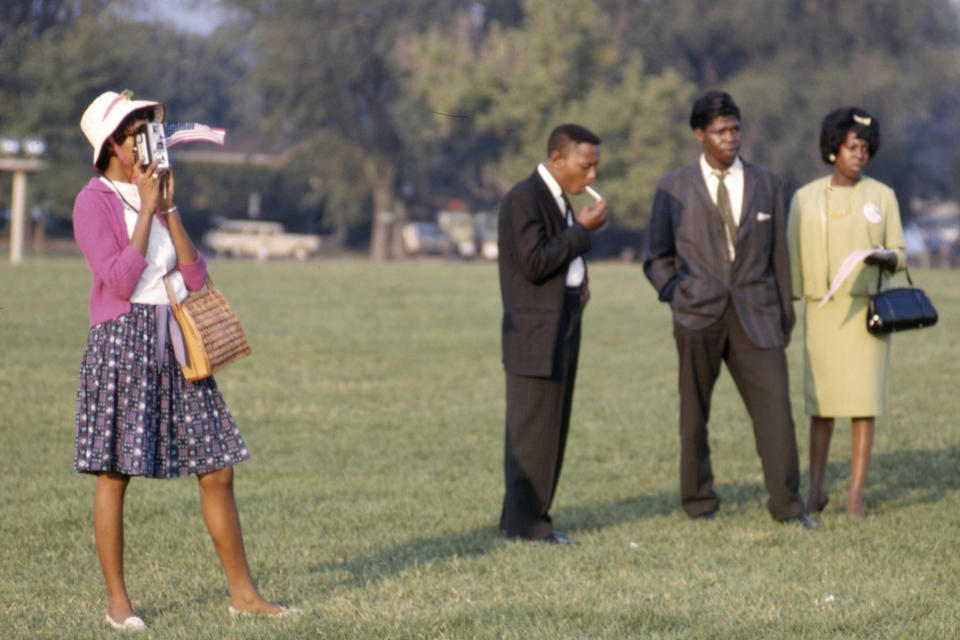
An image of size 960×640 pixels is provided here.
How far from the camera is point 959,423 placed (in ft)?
35.4

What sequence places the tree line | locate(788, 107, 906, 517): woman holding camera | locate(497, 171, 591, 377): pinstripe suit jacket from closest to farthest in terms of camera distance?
locate(497, 171, 591, 377): pinstripe suit jacket
locate(788, 107, 906, 517): woman holding camera
the tree line

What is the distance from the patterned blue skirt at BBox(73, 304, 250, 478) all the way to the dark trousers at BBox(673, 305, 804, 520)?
293cm

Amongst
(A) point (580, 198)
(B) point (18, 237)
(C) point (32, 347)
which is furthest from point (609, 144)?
(C) point (32, 347)

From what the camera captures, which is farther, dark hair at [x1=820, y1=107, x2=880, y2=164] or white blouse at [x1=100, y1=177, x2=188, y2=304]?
dark hair at [x1=820, y1=107, x2=880, y2=164]

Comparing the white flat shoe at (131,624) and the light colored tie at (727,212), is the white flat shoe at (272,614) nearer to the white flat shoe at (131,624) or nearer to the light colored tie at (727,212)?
the white flat shoe at (131,624)

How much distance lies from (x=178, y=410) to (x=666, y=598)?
2.02 meters

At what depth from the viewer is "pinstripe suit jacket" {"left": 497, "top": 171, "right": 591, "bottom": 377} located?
→ 6383 millimetres

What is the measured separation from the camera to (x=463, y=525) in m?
7.04

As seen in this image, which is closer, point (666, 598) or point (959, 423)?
point (666, 598)

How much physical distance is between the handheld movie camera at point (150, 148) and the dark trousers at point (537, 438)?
2.36 metres

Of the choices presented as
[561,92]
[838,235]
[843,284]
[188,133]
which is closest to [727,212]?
[838,235]

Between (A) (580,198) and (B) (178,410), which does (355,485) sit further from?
(A) (580,198)

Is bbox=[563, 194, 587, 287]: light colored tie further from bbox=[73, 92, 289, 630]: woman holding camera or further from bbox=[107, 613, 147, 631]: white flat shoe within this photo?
bbox=[107, 613, 147, 631]: white flat shoe

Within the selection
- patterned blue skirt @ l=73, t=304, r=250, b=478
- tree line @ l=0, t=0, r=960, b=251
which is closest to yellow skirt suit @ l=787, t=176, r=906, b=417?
patterned blue skirt @ l=73, t=304, r=250, b=478
